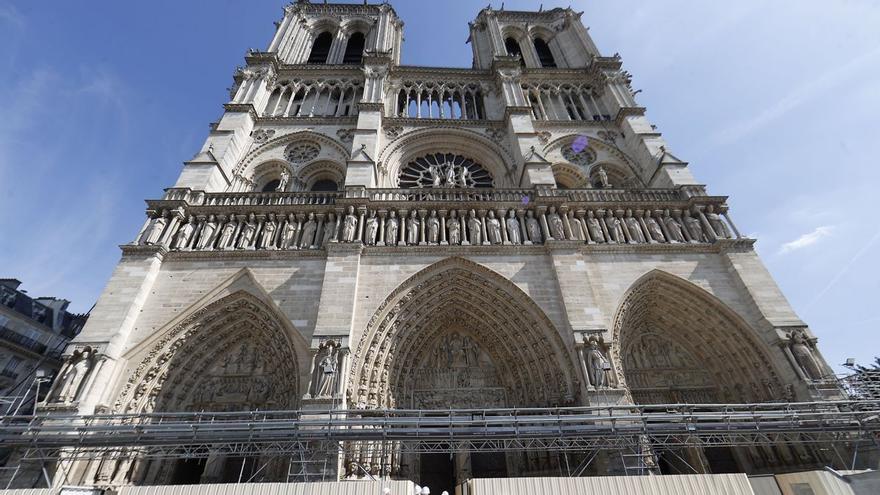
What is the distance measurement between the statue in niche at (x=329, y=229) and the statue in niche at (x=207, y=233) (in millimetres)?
3003

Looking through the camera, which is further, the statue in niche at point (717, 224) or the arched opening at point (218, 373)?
the statue in niche at point (717, 224)

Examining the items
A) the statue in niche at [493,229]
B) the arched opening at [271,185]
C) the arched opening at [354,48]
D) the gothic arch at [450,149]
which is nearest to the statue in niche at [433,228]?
the statue in niche at [493,229]

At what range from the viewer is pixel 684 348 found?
978cm

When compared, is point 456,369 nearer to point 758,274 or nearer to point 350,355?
point 350,355

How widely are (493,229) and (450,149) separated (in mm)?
5944

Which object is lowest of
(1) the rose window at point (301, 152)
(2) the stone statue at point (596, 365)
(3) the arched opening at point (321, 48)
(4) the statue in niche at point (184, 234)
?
(2) the stone statue at point (596, 365)

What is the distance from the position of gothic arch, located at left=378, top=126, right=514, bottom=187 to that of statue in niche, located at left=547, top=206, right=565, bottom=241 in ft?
11.5

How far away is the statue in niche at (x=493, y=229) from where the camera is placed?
1018 centimetres

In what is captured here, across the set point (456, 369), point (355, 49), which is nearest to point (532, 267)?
point (456, 369)

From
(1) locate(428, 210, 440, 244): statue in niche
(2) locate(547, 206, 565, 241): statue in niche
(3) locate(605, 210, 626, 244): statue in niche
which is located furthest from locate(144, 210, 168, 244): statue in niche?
(3) locate(605, 210, 626, 244): statue in niche

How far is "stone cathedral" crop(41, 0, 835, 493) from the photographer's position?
7.93 m

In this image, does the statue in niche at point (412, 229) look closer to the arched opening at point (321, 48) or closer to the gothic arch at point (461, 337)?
the gothic arch at point (461, 337)

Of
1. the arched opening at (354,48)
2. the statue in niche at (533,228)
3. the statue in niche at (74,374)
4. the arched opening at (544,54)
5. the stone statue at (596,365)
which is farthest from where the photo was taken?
the arched opening at (544,54)

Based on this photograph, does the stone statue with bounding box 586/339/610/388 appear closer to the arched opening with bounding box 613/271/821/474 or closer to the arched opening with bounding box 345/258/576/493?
the arched opening with bounding box 345/258/576/493
